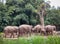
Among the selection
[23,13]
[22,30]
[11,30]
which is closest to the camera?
[11,30]

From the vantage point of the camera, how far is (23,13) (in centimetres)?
1639

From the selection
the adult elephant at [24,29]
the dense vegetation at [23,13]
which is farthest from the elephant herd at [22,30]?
the dense vegetation at [23,13]

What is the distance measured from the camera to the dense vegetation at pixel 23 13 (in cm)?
1594

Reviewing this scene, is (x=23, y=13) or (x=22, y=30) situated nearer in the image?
(x=22, y=30)

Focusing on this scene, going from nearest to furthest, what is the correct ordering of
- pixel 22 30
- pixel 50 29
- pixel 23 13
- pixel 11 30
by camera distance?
1. pixel 11 30
2. pixel 22 30
3. pixel 50 29
4. pixel 23 13

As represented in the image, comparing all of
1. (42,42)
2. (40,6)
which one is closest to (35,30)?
(40,6)

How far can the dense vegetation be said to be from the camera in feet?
52.3

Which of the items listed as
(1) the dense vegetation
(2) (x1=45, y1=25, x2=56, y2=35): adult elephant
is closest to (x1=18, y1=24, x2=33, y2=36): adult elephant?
(2) (x1=45, y1=25, x2=56, y2=35): adult elephant

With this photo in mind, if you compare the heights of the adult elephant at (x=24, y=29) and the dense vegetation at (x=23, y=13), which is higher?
the dense vegetation at (x=23, y=13)

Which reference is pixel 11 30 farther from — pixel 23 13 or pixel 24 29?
pixel 23 13

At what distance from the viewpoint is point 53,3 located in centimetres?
1875

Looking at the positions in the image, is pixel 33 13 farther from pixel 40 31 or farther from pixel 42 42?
pixel 42 42

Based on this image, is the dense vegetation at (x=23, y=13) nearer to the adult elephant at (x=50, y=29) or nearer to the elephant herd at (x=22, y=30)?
the adult elephant at (x=50, y=29)

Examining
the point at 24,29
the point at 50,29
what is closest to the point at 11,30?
the point at 24,29
